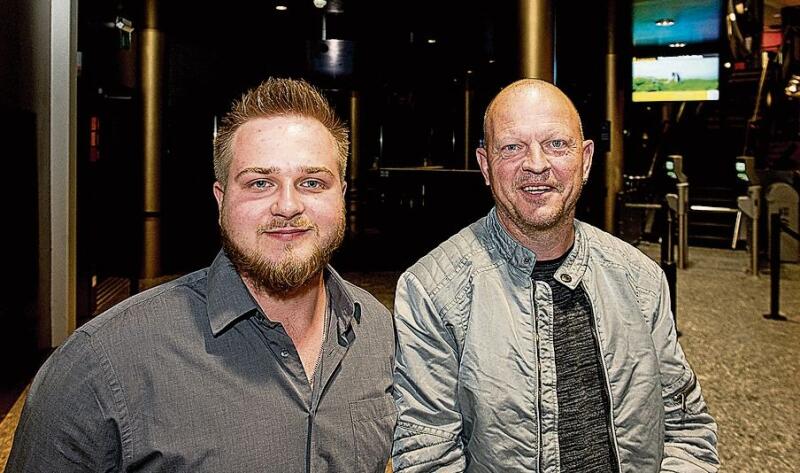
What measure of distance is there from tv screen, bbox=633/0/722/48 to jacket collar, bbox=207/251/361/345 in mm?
7847

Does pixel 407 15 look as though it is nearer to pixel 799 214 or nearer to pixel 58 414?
pixel 799 214

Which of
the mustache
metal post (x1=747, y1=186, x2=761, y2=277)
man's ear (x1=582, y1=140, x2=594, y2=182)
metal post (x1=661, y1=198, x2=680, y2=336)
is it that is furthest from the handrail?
the mustache

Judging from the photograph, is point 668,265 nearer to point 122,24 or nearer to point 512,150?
point 512,150

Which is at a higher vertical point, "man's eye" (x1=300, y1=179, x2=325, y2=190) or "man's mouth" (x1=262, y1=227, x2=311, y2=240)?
"man's eye" (x1=300, y1=179, x2=325, y2=190)

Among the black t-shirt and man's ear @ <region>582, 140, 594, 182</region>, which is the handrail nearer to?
man's ear @ <region>582, 140, 594, 182</region>

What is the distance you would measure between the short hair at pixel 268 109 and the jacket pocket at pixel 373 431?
509 millimetres

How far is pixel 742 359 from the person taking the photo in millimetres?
4668

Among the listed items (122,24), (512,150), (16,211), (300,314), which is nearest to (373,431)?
(300,314)

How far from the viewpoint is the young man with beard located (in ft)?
3.81

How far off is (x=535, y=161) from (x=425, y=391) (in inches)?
21.6

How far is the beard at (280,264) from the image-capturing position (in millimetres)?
1316

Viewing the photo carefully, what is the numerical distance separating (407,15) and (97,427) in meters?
9.83

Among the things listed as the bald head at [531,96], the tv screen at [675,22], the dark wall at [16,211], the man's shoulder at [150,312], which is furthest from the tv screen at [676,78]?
the man's shoulder at [150,312]

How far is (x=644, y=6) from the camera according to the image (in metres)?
8.48
